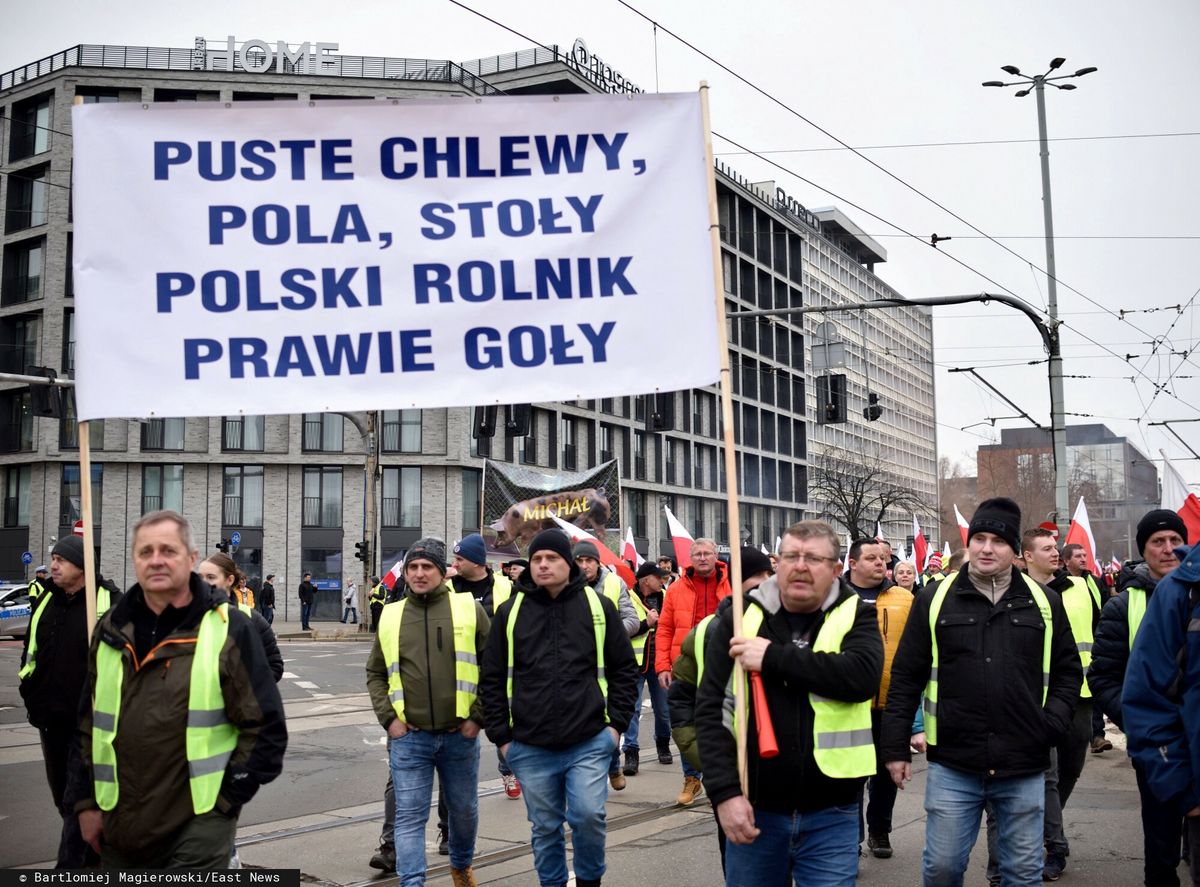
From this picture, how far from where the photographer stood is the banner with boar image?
66.7 ft

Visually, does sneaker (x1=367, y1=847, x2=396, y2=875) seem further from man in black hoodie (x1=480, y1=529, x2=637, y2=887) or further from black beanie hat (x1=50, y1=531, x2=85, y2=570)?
black beanie hat (x1=50, y1=531, x2=85, y2=570)

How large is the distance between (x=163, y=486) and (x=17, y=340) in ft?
29.0

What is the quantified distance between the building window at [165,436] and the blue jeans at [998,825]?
1831 inches

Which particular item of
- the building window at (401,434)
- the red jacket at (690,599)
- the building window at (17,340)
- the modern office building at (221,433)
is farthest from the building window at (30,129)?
the red jacket at (690,599)

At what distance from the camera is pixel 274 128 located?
16.0 feet

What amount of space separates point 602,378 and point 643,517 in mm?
55132

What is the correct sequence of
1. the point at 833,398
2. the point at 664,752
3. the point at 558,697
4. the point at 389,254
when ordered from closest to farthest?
the point at 389,254 → the point at 558,697 → the point at 664,752 → the point at 833,398

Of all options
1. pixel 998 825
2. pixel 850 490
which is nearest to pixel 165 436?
pixel 850 490

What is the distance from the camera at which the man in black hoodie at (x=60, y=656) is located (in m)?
6.55

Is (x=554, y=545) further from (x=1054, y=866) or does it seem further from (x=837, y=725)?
(x=1054, y=866)

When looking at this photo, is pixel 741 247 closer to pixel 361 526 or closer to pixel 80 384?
pixel 361 526

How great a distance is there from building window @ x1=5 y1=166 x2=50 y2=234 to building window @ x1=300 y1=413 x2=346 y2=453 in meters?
13.2

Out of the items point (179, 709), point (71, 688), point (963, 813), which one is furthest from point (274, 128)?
point (963, 813)

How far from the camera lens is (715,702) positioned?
14.2 ft
